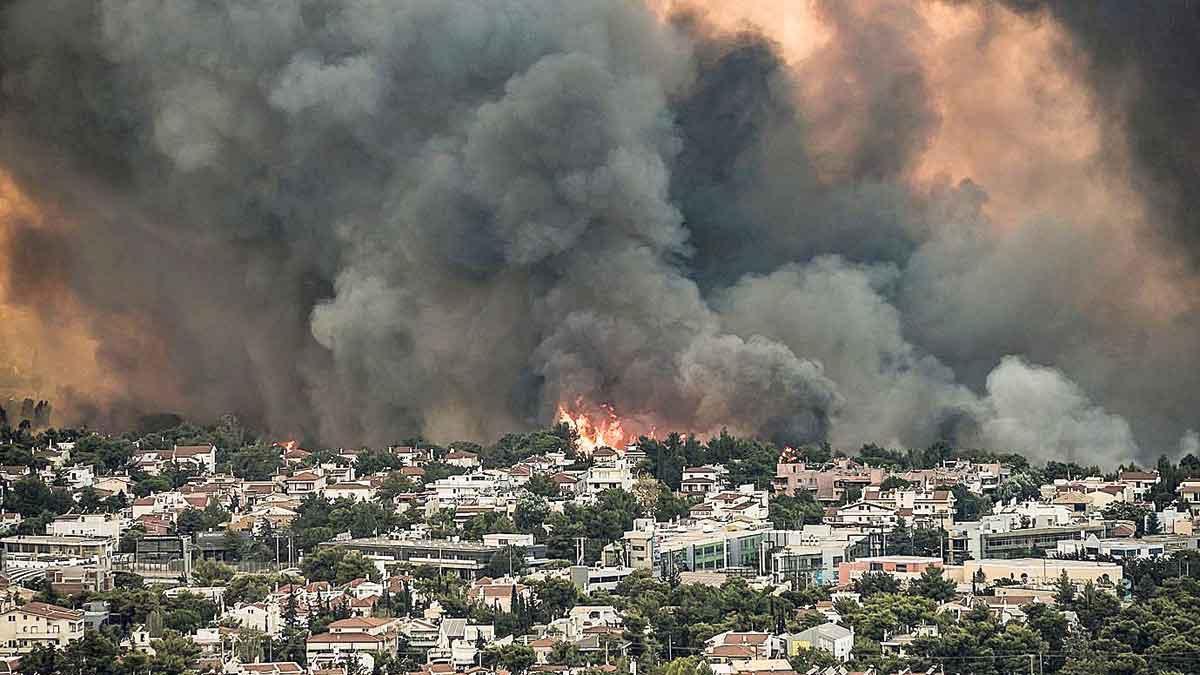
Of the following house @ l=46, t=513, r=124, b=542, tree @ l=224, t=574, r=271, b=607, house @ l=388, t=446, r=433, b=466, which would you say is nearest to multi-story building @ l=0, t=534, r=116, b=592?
house @ l=46, t=513, r=124, b=542

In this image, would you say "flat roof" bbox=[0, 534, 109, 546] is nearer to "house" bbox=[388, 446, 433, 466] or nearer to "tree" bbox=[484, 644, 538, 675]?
"house" bbox=[388, 446, 433, 466]

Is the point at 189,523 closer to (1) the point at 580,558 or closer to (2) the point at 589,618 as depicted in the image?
(1) the point at 580,558

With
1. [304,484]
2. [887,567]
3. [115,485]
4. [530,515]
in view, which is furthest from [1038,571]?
[115,485]

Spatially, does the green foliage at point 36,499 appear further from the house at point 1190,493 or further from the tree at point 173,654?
the house at point 1190,493

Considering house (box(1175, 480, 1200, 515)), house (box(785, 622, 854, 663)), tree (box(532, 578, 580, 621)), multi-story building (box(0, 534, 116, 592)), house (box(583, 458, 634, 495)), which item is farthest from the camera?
house (box(583, 458, 634, 495))

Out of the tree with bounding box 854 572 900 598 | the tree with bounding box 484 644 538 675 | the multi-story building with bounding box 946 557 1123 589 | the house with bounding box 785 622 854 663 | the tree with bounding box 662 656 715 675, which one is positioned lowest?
the tree with bounding box 662 656 715 675

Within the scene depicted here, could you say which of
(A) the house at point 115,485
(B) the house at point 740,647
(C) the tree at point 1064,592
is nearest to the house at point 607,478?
(A) the house at point 115,485

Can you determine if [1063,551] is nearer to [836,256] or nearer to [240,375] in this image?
[836,256]
